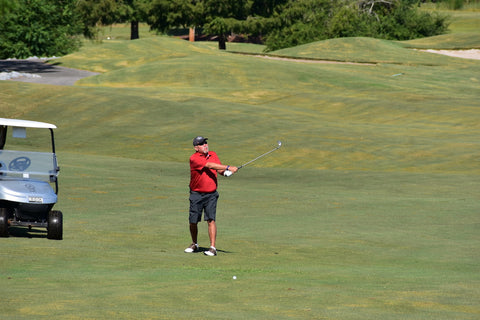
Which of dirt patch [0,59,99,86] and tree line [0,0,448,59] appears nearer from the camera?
dirt patch [0,59,99,86]

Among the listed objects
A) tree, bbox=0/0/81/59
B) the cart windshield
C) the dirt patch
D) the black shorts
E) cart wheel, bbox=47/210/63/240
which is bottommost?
the dirt patch

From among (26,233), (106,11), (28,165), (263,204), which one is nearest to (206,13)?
(106,11)

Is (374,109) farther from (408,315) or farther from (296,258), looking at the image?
(408,315)

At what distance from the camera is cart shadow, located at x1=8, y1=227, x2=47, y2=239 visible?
1607cm

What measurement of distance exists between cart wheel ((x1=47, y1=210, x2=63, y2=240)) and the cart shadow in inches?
27.9

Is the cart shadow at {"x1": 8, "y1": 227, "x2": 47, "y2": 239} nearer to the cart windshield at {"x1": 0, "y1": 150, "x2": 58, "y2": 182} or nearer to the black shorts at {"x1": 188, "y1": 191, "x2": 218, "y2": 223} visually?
the cart windshield at {"x1": 0, "y1": 150, "x2": 58, "y2": 182}

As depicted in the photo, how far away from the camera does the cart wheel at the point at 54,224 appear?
49.6ft

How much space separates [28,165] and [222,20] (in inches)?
3676

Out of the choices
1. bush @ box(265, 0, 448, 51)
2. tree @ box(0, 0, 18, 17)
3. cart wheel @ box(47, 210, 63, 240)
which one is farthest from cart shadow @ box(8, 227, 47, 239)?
bush @ box(265, 0, 448, 51)

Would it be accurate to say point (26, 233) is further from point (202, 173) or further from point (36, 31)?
point (36, 31)

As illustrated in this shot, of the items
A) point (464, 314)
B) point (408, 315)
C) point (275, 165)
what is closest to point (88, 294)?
point (408, 315)

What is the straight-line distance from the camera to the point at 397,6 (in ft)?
411

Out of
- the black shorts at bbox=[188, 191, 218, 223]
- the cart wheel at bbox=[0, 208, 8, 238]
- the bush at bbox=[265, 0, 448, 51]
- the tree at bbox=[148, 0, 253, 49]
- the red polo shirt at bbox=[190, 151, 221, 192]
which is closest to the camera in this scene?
the cart wheel at bbox=[0, 208, 8, 238]

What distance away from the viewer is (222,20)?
107188 millimetres
